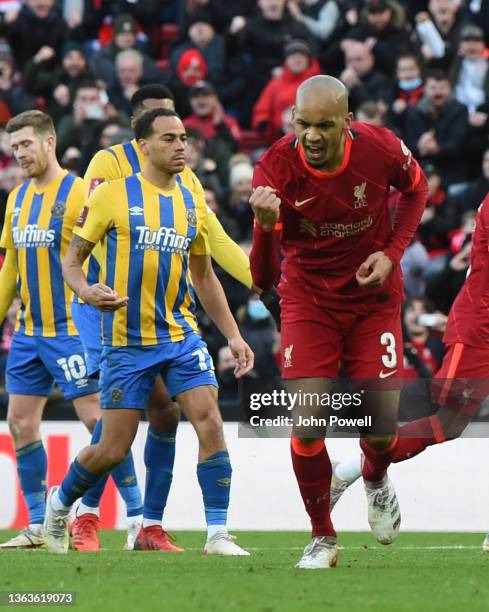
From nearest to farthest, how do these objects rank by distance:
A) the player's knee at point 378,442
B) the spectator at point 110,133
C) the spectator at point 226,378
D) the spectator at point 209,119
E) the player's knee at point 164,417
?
1. the player's knee at point 378,442
2. the player's knee at point 164,417
3. the spectator at point 226,378
4. the spectator at point 110,133
5. the spectator at point 209,119

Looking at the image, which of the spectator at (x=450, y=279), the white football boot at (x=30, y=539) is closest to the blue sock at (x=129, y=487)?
the white football boot at (x=30, y=539)

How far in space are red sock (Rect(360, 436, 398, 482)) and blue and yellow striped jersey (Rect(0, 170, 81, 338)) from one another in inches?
87.7

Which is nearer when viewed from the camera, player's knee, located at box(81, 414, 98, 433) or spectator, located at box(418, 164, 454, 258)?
player's knee, located at box(81, 414, 98, 433)

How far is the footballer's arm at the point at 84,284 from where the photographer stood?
23.4 feet

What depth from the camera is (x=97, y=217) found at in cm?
757

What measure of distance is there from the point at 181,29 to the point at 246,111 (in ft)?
4.12

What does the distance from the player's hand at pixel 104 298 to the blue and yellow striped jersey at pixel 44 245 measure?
179 centimetres

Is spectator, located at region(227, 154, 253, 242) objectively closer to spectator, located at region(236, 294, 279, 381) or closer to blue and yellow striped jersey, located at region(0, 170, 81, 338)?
spectator, located at region(236, 294, 279, 381)

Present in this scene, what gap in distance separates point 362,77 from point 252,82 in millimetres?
1461

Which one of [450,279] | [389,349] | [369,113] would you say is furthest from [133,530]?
[369,113]

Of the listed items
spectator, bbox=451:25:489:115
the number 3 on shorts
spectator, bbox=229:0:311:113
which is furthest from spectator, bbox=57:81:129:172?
the number 3 on shorts

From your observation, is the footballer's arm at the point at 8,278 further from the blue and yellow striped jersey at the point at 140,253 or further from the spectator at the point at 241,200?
the spectator at the point at 241,200

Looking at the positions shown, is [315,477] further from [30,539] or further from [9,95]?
[9,95]

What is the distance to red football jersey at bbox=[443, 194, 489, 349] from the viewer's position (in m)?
8.41
